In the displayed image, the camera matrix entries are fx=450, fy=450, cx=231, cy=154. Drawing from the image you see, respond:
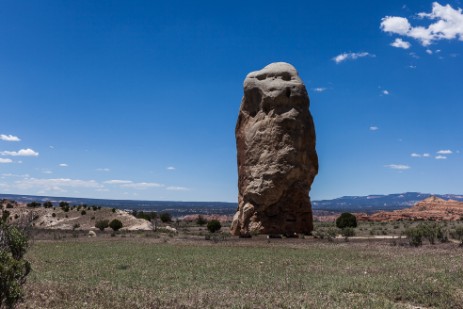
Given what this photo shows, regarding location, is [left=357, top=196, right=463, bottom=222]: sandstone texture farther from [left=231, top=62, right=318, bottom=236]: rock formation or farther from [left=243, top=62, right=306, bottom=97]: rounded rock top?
[left=243, top=62, right=306, bottom=97]: rounded rock top

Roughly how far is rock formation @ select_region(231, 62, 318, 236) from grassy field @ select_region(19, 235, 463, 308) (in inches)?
397

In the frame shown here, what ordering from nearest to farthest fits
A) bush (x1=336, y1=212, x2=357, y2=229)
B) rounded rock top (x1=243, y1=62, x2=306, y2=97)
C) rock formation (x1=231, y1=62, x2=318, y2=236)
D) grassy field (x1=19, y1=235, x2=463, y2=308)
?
grassy field (x1=19, y1=235, x2=463, y2=308), rock formation (x1=231, y1=62, x2=318, y2=236), rounded rock top (x1=243, y1=62, x2=306, y2=97), bush (x1=336, y1=212, x2=357, y2=229)

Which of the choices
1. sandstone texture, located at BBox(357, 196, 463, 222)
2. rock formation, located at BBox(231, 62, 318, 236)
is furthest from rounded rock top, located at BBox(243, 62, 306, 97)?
sandstone texture, located at BBox(357, 196, 463, 222)

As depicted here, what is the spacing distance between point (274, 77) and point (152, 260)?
2040 cm

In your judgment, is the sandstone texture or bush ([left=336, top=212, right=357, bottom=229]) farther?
the sandstone texture

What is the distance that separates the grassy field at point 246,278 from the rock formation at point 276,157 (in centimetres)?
1009

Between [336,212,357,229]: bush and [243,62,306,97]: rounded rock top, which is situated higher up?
[243,62,306,97]: rounded rock top

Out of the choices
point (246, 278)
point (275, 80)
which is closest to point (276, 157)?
point (275, 80)

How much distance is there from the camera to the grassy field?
10977mm

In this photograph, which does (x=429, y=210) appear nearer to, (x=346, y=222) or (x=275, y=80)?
(x=346, y=222)

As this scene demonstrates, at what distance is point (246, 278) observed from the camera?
47.6ft

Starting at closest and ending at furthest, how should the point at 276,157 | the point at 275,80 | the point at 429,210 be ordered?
the point at 276,157
the point at 275,80
the point at 429,210

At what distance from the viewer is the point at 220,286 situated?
43.0 feet

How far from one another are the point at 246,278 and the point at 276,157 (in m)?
19.0
